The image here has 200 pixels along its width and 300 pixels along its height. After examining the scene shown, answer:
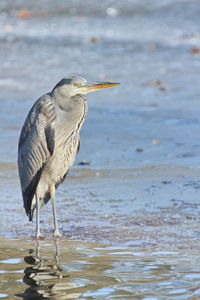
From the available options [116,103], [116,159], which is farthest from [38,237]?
[116,103]

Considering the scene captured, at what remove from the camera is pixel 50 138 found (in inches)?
274

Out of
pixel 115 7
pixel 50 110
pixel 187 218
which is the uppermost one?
pixel 115 7

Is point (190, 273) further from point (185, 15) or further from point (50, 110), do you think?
point (185, 15)

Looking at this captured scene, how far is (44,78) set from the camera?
46.5ft

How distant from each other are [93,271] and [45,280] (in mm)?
376

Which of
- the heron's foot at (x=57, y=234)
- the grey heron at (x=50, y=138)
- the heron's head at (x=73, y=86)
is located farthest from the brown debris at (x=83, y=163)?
the heron's foot at (x=57, y=234)

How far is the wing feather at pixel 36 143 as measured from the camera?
22.7 ft

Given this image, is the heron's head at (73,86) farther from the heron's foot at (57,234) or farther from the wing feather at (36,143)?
the heron's foot at (57,234)

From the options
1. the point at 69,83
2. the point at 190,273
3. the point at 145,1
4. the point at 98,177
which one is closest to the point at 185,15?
the point at 145,1

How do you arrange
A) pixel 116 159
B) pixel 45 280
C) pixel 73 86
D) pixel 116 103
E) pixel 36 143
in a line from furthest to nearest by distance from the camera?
pixel 116 103, pixel 116 159, pixel 73 86, pixel 36 143, pixel 45 280

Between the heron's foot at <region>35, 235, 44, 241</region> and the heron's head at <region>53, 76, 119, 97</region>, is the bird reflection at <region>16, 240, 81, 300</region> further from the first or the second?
the heron's head at <region>53, 76, 119, 97</region>

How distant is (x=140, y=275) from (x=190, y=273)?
33 cm

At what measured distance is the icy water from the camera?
546 cm

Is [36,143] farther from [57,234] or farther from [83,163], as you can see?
[83,163]
